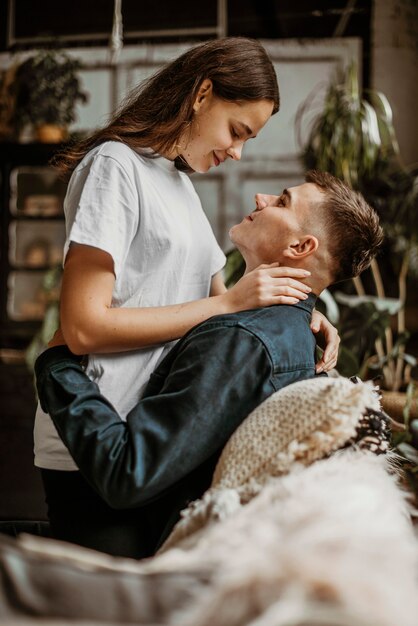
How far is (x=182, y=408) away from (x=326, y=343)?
0.50 metres

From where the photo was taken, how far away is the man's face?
142 cm

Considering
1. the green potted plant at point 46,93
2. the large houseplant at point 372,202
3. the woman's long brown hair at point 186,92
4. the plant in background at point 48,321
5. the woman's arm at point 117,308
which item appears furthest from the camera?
the green potted plant at point 46,93

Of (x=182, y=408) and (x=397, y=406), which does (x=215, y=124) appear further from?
(x=397, y=406)

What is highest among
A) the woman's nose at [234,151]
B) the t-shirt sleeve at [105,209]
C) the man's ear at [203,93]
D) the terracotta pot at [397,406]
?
the man's ear at [203,93]

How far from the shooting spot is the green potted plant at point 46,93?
5020mm

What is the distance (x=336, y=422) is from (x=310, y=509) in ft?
0.71

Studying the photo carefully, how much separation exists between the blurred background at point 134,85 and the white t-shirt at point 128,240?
9.24 ft

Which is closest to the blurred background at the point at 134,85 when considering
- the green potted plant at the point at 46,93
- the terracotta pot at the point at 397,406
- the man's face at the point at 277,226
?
the green potted plant at the point at 46,93

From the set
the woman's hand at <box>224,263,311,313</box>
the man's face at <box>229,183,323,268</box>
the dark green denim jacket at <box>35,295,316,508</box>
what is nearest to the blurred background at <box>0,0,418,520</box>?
the man's face at <box>229,183,323,268</box>

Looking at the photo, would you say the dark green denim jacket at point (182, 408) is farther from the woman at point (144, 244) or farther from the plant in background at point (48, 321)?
the plant in background at point (48, 321)

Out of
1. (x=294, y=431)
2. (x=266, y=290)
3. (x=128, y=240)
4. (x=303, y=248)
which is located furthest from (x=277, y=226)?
(x=294, y=431)

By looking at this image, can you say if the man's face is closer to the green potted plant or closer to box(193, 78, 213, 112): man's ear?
box(193, 78, 213, 112): man's ear

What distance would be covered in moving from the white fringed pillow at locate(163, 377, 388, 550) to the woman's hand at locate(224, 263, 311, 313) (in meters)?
0.27

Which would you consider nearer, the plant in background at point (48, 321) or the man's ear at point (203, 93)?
the man's ear at point (203, 93)
